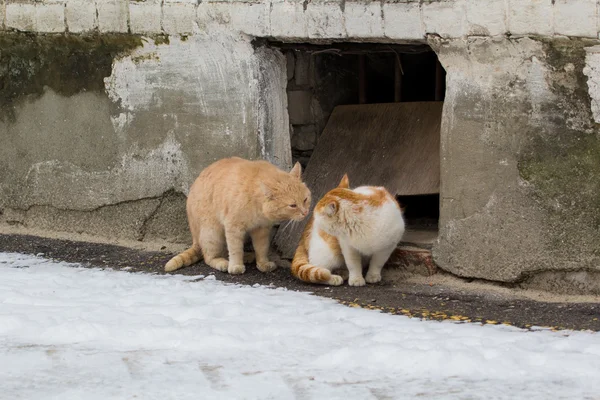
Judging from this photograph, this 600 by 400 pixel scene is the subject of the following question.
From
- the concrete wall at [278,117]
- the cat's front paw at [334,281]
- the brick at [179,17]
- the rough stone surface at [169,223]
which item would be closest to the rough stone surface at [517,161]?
the concrete wall at [278,117]

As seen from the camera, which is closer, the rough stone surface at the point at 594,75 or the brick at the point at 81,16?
the rough stone surface at the point at 594,75

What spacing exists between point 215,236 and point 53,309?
1.47 metres

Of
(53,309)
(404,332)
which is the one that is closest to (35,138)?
(53,309)

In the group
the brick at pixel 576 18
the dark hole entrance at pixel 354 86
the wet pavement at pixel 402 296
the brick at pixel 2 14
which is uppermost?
the brick at pixel 2 14

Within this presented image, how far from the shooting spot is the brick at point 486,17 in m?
5.52

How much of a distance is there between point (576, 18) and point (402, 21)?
1061 mm

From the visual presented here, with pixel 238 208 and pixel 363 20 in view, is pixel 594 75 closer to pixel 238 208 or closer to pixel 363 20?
pixel 363 20

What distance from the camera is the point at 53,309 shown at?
17.7 feet

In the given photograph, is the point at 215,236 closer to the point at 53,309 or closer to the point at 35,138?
the point at 53,309

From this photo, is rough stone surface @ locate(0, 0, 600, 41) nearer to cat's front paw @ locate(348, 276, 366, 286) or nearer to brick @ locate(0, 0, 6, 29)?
brick @ locate(0, 0, 6, 29)

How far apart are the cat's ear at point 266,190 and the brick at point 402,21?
122 cm

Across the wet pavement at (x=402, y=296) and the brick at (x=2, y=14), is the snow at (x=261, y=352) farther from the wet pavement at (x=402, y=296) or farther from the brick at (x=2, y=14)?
the brick at (x=2, y=14)

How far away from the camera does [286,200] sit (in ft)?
20.5

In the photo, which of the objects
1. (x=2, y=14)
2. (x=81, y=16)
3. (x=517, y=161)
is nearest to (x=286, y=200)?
(x=517, y=161)
